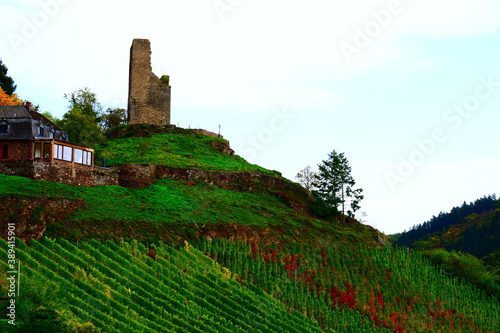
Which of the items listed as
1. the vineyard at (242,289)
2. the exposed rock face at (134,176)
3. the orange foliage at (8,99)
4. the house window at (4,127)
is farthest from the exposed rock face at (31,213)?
the orange foliage at (8,99)

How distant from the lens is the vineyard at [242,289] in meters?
34.4

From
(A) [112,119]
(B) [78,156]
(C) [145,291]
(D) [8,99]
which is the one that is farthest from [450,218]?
(C) [145,291]

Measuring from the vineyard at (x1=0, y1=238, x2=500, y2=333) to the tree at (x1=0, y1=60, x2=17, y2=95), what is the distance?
39908 mm

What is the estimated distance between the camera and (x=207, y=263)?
146 feet

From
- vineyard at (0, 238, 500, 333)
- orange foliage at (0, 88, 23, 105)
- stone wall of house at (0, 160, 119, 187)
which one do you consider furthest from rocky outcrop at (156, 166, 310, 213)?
orange foliage at (0, 88, 23, 105)

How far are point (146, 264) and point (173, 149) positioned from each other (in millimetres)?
27714

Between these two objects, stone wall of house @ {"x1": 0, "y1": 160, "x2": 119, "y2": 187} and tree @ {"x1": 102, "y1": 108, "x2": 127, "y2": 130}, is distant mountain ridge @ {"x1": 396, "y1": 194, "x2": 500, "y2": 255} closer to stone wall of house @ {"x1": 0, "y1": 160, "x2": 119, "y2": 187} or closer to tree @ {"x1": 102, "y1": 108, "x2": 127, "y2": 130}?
tree @ {"x1": 102, "y1": 108, "x2": 127, "y2": 130}

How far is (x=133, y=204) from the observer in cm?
4856

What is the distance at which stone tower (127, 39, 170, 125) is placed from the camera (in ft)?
249

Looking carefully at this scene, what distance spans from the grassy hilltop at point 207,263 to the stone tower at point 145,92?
8628mm

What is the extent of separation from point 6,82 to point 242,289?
1804 inches

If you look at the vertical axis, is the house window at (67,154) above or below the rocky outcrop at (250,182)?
above

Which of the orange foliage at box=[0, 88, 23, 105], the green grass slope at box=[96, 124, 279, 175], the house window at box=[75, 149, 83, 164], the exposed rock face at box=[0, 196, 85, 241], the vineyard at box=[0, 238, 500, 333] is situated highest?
the orange foliage at box=[0, 88, 23, 105]

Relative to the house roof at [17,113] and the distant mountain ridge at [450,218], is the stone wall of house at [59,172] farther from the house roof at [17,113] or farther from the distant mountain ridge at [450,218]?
→ the distant mountain ridge at [450,218]
